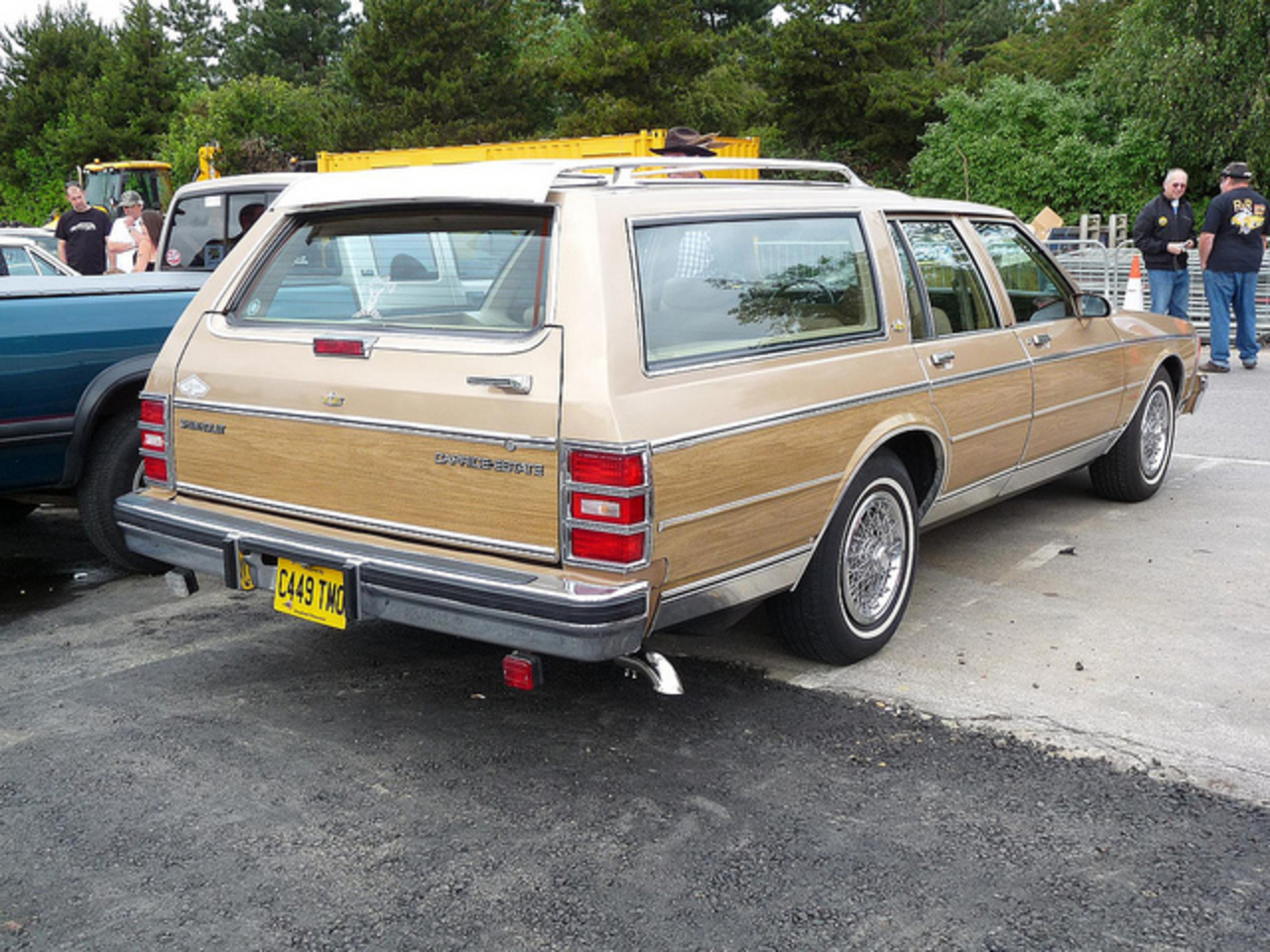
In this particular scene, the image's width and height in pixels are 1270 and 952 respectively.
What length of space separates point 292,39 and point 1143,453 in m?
54.7

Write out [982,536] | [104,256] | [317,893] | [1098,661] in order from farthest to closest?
[104,256] → [982,536] → [1098,661] → [317,893]

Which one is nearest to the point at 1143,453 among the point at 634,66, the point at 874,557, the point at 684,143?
the point at 874,557

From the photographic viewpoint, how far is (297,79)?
179ft

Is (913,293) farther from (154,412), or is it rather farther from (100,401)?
(100,401)

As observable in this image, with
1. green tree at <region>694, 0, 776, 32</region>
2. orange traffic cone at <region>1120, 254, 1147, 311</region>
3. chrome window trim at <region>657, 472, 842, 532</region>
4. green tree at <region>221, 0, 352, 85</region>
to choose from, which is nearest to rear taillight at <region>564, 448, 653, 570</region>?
chrome window trim at <region>657, 472, 842, 532</region>

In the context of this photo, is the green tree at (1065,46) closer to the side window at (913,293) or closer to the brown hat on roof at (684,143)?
the brown hat on roof at (684,143)

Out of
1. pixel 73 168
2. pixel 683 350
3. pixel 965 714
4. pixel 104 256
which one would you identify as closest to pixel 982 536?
pixel 965 714

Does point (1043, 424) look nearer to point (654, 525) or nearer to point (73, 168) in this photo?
point (654, 525)

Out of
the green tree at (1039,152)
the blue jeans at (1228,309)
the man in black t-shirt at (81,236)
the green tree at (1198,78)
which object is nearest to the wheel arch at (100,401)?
the man in black t-shirt at (81,236)

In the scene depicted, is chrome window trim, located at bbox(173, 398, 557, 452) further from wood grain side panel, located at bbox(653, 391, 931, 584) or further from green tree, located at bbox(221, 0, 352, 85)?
green tree, located at bbox(221, 0, 352, 85)

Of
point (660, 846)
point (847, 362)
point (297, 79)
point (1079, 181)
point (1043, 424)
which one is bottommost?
point (660, 846)

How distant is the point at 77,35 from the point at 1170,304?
52.6 m

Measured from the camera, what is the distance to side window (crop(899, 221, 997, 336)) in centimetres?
489

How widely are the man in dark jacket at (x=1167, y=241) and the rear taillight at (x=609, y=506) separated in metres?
9.66
